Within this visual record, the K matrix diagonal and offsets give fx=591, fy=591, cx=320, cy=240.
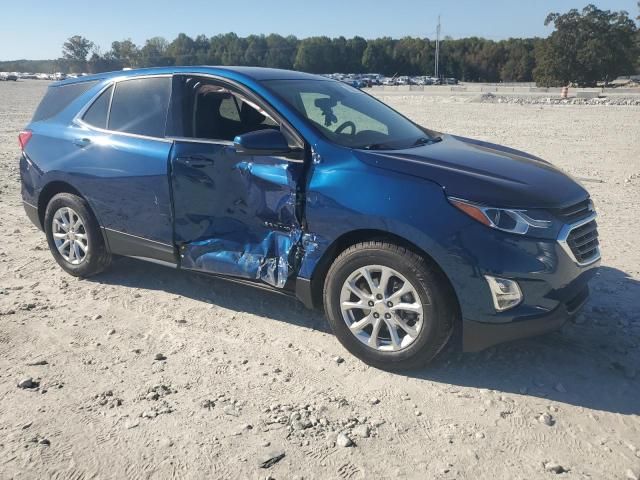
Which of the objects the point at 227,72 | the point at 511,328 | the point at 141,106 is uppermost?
Result: the point at 227,72

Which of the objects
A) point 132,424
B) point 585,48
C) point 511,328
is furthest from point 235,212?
point 585,48

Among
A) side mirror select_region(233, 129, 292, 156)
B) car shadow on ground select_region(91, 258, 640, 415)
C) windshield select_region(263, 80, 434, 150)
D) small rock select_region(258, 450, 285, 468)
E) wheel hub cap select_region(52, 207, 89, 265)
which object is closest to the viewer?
small rock select_region(258, 450, 285, 468)

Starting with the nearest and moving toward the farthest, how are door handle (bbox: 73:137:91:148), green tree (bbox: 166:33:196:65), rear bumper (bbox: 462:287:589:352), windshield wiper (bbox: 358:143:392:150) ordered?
rear bumper (bbox: 462:287:589:352), windshield wiper (bbox: 358:143:392:150), door handle (bbox: 73:137:91:148), green tree (bbox: 166:33:196:65)

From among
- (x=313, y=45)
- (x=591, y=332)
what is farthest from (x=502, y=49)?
(x=591, y=332)

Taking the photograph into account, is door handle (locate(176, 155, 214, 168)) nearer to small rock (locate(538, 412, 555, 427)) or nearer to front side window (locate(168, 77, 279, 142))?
front side window (locate(168, 77, 279, 142))

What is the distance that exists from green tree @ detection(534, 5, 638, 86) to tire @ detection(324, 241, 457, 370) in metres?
75.3

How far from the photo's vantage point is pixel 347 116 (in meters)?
4.56

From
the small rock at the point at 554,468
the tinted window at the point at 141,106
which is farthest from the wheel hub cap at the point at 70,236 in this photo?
the small rock at the point at 554,468

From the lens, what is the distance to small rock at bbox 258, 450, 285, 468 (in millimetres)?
2914

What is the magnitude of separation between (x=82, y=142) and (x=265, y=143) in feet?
6.78

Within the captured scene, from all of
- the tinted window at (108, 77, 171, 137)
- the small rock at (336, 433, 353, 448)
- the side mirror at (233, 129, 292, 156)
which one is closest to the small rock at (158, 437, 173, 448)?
the small rock at (336, 433, 353, 448)

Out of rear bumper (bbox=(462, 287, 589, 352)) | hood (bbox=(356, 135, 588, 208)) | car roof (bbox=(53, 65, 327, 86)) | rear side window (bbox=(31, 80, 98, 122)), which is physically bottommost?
rear bumper (bbox=(462, 287, 589, 352))

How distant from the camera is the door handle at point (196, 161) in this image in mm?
4336

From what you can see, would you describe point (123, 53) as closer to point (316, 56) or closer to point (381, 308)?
point (316, 56)
